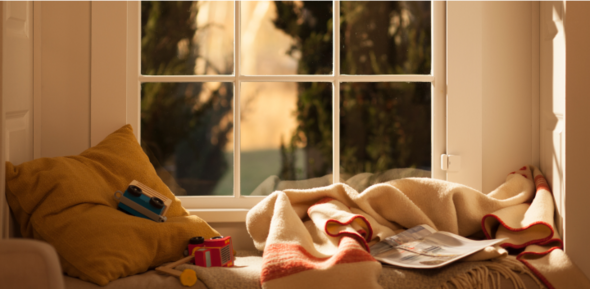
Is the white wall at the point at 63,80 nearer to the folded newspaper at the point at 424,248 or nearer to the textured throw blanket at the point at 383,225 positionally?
the textured throw blanket at the point at 383,225

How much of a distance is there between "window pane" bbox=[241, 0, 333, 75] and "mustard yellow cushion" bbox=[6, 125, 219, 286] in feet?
2.45

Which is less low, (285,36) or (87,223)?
(285,36)

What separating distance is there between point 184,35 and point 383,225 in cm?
112

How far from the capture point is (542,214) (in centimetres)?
149

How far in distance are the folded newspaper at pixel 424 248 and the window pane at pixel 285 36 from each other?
792 millimetres

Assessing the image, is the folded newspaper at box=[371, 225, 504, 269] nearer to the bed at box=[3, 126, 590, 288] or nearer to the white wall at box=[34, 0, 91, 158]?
the bed at box=[3, 126, 590, 288]

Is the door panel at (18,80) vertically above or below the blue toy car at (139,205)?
above

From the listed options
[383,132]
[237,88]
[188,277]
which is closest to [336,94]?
[383,132]

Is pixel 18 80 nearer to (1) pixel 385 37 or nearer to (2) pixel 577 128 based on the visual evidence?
(1) pixel 385 37

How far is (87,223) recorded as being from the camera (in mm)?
1290

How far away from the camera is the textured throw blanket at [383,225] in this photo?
1.21m

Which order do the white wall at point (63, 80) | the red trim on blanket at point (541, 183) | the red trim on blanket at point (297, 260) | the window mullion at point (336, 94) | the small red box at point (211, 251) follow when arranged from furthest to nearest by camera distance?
the window mullion at point (336, 94)
the white wall at point (63, 80)
the red trim on blanket at point (541, 183)
the small red box at point (211, 251)
the red trim on blanket at point (297, 260)

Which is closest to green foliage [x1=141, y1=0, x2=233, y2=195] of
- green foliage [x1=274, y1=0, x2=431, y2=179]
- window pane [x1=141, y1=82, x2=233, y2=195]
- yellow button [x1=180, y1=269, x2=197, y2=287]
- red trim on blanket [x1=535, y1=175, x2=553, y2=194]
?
window pane [x1=141, y1=82, x2=233, y2=195]

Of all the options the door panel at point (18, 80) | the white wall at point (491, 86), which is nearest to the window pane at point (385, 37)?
the white wall at point (491, 86)
